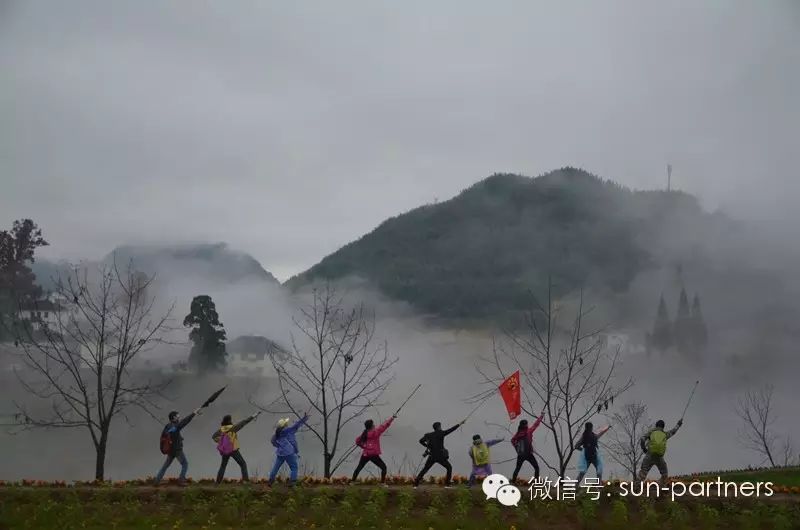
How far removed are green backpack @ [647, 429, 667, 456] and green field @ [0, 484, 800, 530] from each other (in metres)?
1.25

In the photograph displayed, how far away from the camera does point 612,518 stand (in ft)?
52.6

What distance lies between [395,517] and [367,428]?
2.96 m

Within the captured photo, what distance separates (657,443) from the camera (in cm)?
1764

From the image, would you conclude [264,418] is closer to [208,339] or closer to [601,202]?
[208,339]

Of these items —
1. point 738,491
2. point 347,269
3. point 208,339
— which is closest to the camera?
point 738,491

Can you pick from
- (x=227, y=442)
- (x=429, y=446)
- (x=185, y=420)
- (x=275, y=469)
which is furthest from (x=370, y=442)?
(x=185, y=420)

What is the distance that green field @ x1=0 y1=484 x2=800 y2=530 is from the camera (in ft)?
51.6

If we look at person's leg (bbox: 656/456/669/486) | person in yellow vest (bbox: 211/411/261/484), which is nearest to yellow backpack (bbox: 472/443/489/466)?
person's leg (bbox: 656/456/669/486)

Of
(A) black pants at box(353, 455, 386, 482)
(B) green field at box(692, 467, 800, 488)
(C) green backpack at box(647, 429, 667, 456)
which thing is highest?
(C) green backpack at box(647, 429, 667, 456)

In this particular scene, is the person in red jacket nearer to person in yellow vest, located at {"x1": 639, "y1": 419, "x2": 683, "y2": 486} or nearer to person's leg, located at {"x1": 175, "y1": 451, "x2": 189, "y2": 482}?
person in yellow vest, located at {"x1": 639, "y1": 419, "x2": 683, "y2": 486}

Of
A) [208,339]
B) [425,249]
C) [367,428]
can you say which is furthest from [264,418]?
[425,249]

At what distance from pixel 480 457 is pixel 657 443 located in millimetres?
4045

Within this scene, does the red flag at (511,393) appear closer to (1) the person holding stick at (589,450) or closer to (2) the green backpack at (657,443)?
(1) the person holding stick at (589,450)

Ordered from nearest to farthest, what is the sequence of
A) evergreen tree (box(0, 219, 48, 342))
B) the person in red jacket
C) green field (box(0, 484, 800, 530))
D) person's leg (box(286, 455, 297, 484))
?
green field (box(0, 484, 800, 530))
person's leg (box(286, 455, 297, 484))
the person in red jacket
evergreen tree (box(0, 219, 48, 342))
